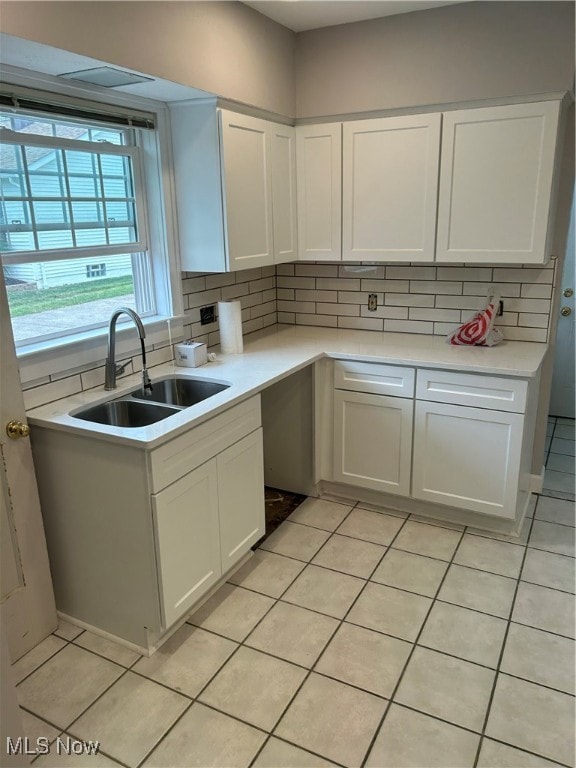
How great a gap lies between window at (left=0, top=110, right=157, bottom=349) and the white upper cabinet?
219mm

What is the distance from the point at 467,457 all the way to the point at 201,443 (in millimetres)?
1394

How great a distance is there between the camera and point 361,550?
9.14 ft

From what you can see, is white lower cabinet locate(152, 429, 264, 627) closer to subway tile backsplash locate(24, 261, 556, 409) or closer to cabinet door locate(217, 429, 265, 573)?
cabinet door locate(217, 429, 265, 573)

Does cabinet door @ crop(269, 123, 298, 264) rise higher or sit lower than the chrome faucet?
higher

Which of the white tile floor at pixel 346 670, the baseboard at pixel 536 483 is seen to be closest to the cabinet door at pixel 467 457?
the white tile floor at pixel 346 670

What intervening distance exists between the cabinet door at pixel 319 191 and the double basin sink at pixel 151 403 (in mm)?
1136

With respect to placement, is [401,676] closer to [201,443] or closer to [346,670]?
[346,670]

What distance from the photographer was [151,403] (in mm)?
2350

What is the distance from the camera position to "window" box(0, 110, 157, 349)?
2.14 m

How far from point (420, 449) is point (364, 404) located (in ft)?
1.22

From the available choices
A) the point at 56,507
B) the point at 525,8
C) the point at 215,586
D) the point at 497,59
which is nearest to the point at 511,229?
the point at 497,59

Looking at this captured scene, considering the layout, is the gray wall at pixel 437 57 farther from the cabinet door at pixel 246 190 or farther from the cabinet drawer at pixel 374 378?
the cabinet drawer at pixel 374 378

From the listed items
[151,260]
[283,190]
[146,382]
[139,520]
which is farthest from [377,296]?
[139,520]
